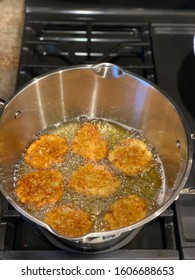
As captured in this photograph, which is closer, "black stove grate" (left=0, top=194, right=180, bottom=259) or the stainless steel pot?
"black stove grate" (left=0, top=194, right=180, bottom=259)

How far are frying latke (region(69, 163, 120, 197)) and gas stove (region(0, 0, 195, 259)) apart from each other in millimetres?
140

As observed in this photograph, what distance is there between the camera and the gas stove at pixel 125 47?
0.84 meters

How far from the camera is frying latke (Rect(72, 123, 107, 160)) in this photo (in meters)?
1.00

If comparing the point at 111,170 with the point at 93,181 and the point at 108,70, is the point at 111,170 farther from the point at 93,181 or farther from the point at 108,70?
the point at 108,70

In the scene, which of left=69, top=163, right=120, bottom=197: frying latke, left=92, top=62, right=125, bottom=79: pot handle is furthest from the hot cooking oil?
left=92, top=62, right=125, bottom=79: pot handle

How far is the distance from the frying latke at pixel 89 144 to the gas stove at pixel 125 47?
209mm

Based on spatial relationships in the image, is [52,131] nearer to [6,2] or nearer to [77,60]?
[77,60]

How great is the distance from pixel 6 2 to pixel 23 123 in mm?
572

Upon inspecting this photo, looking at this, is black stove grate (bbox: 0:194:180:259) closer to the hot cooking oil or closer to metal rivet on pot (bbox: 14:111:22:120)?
the hot cooking oil

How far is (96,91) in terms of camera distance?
1.02 meters

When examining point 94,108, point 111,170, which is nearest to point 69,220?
point 111,170

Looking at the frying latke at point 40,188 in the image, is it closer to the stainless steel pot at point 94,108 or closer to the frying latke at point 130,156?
the stainless steel pot at point 94,108

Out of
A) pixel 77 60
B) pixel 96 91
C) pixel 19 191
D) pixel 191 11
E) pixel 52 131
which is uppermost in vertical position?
pixel 191 11
